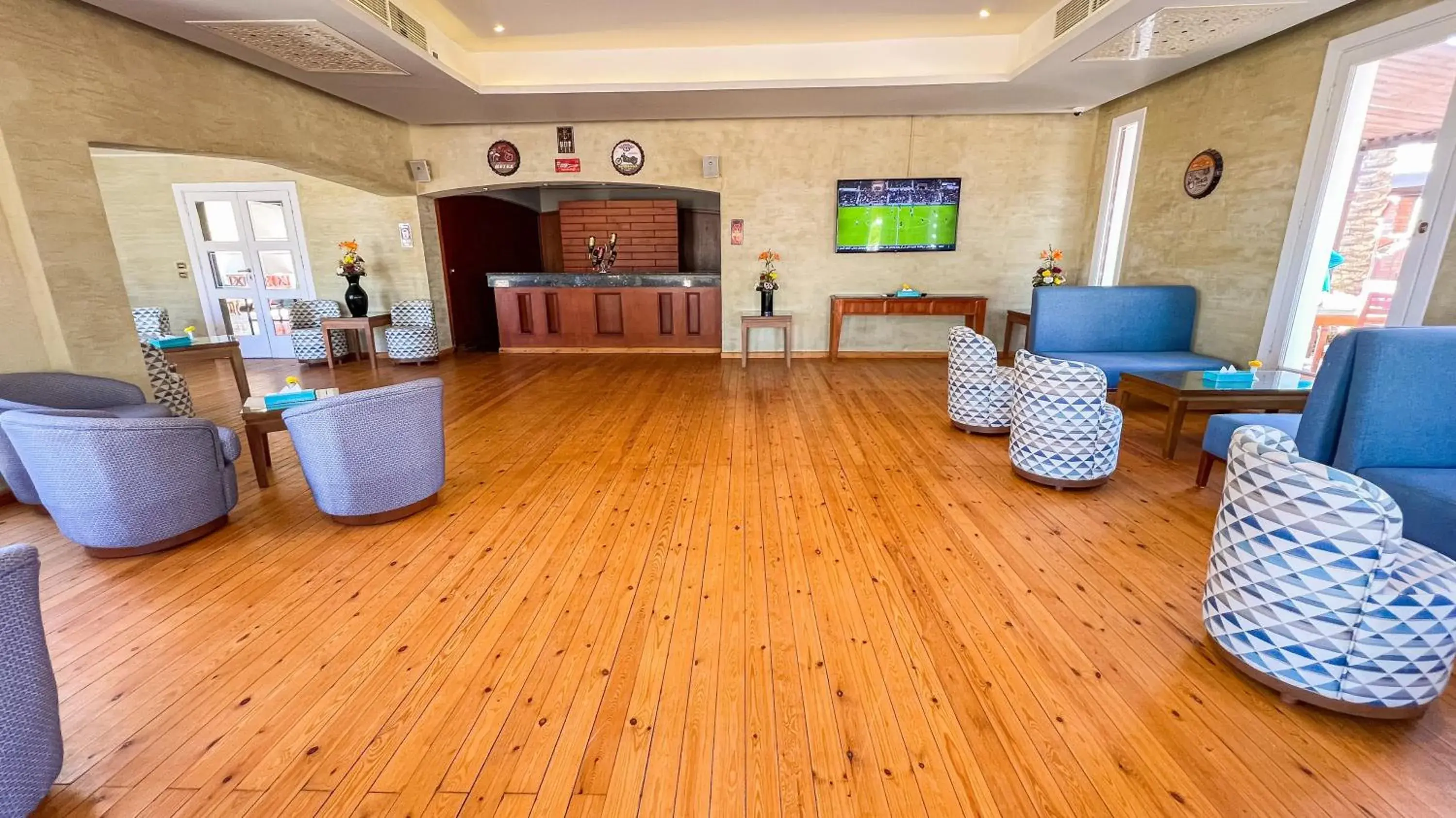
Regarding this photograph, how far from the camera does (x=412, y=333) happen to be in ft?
22.4

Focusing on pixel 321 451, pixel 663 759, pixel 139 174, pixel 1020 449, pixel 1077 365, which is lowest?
pixel 663 759

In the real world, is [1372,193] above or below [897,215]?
below

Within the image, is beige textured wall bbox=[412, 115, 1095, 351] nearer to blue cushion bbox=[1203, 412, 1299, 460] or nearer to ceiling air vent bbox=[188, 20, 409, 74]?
ceiling air vent bbox=[188, 20, 409, 74]

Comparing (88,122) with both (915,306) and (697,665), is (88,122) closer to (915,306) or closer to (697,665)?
(697,665)

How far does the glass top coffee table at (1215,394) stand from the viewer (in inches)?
130

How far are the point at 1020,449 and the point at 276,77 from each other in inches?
252

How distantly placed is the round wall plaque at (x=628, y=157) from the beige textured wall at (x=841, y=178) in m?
0.06

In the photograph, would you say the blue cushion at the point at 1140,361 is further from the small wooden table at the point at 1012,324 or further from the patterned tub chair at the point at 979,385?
the small wooden table at the point at 1012,324

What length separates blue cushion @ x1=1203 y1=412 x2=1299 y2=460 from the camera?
3.01m

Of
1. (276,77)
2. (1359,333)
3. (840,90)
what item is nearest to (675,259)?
(840,90)

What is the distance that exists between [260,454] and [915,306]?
5.84 m

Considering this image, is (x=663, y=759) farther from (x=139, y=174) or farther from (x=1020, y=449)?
(x=139, y=174)

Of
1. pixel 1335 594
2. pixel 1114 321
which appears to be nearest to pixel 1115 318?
pixel 1114 321

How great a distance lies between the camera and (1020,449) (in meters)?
3.37
